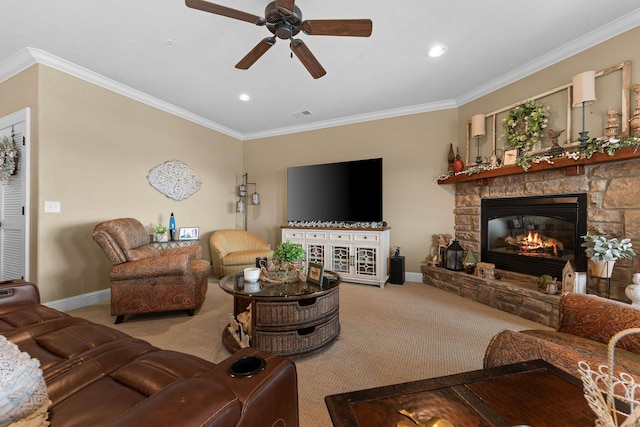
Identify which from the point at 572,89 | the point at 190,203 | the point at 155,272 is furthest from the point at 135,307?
the point at 572,89

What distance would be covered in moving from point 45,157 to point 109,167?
58cm

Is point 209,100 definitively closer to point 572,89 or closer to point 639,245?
point 572,89

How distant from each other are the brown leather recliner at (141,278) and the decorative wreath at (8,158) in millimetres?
1417

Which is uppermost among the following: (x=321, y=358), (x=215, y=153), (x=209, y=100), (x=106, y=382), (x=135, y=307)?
(x=209, y=100)

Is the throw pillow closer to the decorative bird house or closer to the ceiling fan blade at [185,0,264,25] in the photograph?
the ceiling fan blade at [185,0,264,25]

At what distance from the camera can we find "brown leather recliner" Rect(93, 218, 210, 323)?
2418 mm

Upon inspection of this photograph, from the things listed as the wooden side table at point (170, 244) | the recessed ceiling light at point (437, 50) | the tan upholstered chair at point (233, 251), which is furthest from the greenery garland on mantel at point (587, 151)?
the wooden side table at point (170, 244)

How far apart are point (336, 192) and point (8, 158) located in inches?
157

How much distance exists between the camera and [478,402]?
76 cm

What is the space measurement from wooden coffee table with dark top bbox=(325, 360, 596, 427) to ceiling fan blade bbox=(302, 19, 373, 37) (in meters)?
2.06

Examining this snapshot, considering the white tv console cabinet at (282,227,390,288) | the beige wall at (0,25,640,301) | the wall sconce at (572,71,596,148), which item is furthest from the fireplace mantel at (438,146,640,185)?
the white tv console cabinet at (282,227,390,288)

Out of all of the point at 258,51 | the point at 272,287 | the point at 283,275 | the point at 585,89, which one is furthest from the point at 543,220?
the point at 258,51

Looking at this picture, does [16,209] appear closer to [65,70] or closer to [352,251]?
[65,70]

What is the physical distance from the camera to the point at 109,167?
322cm
